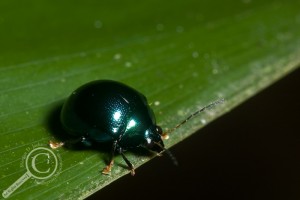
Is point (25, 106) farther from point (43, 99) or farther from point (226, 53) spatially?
point (226, 53)

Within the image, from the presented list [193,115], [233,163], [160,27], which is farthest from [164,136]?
[160,27]

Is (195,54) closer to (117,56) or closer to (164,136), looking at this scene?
(117,56)

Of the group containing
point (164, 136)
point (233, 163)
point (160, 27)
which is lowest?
point (233, 163)

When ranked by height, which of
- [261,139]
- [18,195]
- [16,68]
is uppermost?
[16,68]

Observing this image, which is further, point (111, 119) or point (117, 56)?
point (117, 56)

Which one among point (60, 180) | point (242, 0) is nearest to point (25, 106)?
point (60, 180)
